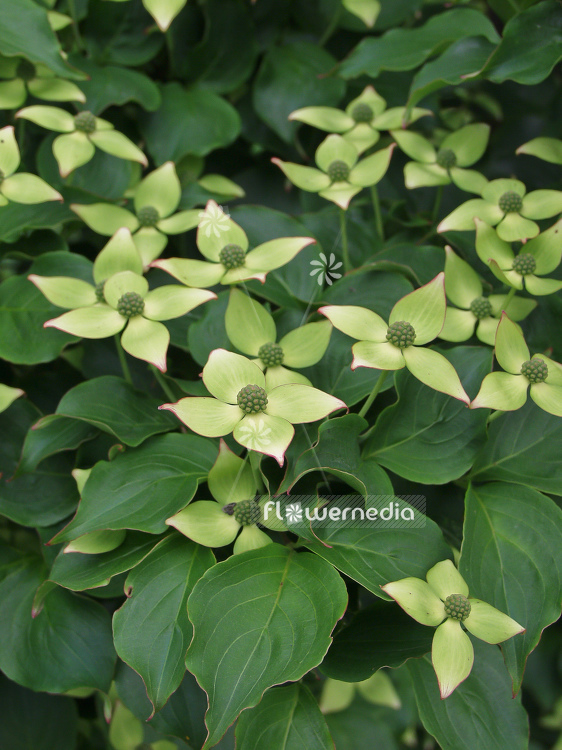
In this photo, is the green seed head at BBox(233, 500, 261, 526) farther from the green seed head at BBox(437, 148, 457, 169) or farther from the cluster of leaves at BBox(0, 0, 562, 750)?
the green seed head at BBox(437, 148, 457, 169)

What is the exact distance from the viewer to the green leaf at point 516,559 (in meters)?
0.60

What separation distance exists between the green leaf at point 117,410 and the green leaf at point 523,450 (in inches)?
14.7

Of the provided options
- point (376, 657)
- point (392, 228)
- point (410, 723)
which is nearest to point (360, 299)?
point (392, 228)

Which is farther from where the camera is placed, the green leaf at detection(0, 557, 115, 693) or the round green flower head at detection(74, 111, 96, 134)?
the round green flower head at detection(74, 111, 96, 134)

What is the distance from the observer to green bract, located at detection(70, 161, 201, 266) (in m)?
0.83

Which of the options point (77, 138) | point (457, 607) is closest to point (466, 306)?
point (457, 607)

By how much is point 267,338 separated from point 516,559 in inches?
13.8

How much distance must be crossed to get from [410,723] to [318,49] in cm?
143

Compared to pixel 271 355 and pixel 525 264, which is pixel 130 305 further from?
pixel 525 264

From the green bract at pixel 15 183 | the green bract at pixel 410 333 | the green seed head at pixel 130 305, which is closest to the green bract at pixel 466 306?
the green bract at pixel 410 333

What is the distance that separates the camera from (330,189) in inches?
32.0

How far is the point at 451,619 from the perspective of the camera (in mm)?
579

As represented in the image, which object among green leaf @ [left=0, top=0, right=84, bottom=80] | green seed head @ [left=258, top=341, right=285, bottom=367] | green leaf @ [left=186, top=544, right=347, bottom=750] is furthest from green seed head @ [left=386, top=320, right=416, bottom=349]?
green leaf @ [left=0, top=0, right=84, bottom=80]

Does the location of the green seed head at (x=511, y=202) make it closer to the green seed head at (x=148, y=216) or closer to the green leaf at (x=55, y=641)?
the green seed head at (x=148, y=216)
